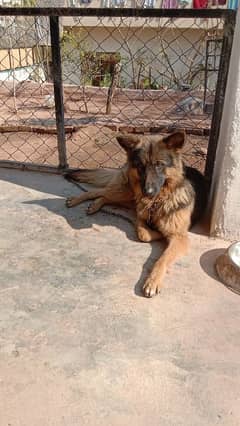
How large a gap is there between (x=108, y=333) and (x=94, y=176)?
73.1 inches

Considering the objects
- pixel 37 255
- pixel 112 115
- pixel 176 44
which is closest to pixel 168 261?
pixel 37 255

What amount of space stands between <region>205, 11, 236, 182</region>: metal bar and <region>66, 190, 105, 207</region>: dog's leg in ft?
2.97

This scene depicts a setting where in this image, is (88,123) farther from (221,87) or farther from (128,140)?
(128,140)

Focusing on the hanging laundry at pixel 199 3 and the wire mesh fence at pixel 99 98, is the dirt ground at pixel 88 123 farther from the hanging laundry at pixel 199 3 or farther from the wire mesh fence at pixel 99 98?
the hanging laundry at pixel 199 3

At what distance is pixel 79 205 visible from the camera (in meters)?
3.16

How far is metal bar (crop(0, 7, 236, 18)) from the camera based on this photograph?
104 inches

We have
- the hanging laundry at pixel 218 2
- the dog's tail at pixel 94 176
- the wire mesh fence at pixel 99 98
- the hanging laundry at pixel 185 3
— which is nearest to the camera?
the wire mesh fence at pixel 99 98

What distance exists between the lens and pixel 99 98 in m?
8.52

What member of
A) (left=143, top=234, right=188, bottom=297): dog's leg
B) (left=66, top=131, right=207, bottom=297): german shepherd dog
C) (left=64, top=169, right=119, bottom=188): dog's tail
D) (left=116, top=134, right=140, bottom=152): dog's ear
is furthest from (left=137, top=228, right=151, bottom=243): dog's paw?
(left=64, top=169, right=119, bottom=188): dog's tail

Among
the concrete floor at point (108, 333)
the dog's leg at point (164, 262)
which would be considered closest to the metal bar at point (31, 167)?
the concrete floor at point (108, 333)

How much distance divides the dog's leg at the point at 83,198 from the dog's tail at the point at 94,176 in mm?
239

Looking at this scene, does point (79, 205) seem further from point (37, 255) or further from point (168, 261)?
point (168, 261)

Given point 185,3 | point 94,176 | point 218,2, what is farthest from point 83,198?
point 185,3

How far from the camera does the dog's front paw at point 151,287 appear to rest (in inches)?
85.4
